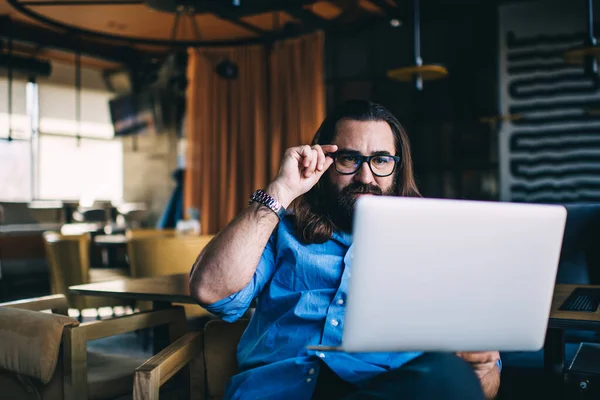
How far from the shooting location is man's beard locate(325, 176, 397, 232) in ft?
5.39

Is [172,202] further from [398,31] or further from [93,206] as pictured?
[93,206]

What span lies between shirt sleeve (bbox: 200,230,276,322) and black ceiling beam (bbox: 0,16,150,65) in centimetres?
739

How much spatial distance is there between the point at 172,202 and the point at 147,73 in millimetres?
1731

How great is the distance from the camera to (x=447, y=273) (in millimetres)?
989

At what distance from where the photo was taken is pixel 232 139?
735cm

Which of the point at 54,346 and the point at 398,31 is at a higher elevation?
the point at 398,31

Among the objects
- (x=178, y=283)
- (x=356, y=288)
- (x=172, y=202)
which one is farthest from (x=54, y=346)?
(x=172, y=202)

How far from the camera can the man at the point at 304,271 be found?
1399 mm

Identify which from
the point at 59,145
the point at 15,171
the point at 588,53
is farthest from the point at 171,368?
the point at 59,145

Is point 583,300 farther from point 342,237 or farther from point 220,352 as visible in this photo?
point 220,352

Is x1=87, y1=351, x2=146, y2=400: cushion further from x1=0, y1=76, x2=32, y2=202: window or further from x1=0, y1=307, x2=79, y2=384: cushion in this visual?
x1=0, y1=76, x2=32, y2=202: window

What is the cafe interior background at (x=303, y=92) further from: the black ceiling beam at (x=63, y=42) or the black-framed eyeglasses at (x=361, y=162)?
the black-framed eyeglasses at (x=361, y=162)

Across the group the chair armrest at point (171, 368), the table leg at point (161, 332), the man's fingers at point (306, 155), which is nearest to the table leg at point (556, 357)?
the man's fingers at point (306, 155)

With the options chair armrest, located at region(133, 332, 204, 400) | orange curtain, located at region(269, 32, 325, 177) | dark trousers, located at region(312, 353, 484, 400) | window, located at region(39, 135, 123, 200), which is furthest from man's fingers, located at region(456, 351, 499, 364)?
window, located at region(39, 135, 123, 200)
